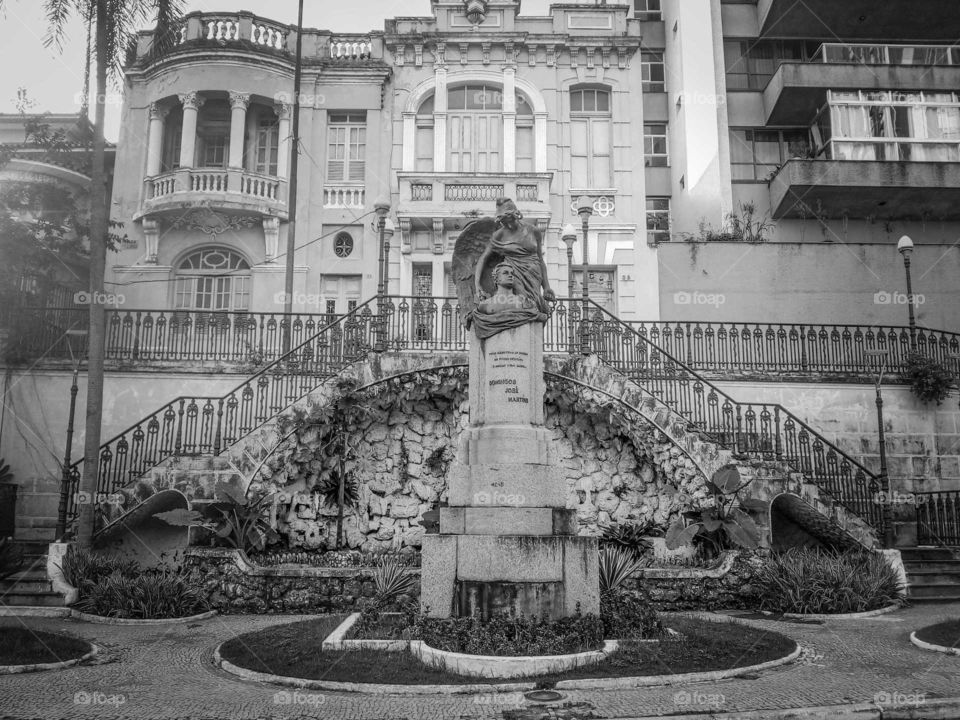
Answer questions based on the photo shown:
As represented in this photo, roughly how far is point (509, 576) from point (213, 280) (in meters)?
16.6

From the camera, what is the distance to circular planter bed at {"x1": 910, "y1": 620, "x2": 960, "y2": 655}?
8.67 m

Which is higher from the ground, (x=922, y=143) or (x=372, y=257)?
(x=922, y=143)

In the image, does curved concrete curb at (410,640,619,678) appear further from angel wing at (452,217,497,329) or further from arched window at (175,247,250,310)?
arched window at (175,247,250,310)

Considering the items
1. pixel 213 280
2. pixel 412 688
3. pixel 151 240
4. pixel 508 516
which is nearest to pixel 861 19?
pixel 213 280

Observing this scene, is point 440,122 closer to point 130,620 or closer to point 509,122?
point 509,122

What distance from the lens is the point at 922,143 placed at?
74.2 ft

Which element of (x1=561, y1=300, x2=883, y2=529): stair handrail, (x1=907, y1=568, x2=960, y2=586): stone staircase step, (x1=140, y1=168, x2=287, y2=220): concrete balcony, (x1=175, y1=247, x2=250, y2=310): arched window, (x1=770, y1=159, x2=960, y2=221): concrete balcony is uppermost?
(x1=770, y1=159, x2=960, y2=221): concrete balcony

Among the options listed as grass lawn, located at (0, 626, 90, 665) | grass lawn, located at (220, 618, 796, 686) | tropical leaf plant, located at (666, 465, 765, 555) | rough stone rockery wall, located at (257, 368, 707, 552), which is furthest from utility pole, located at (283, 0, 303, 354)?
grass lawn, located at (220, 618, 796, 686)

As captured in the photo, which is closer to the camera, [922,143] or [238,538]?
[238,538]

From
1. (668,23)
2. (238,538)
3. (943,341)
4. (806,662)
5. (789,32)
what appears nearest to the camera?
(806,662)

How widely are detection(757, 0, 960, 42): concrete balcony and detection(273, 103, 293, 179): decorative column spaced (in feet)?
50.9

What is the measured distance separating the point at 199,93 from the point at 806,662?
68.6 feet

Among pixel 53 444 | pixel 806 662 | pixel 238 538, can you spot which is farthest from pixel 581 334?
pixel 53 444

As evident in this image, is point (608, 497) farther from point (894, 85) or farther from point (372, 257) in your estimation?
point (894, 85)
